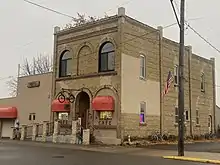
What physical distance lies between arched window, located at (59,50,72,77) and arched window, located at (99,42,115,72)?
401cm

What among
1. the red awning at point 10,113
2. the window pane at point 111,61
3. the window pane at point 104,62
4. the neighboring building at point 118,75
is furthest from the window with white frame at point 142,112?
the red awning at point 10,113

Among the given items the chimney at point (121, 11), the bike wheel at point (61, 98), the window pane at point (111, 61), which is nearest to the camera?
the chimney at point (121, 11)

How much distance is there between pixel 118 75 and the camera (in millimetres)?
26984

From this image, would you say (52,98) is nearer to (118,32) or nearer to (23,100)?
(23,100)

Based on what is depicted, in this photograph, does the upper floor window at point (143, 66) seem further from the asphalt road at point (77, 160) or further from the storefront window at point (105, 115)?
the asphalt road at point (77, 160)

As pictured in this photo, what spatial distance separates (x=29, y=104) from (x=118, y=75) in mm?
12465

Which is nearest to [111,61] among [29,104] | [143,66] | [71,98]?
[143,66]

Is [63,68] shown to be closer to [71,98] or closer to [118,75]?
[71,98]

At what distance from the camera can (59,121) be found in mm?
30750

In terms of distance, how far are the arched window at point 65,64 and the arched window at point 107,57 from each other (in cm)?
401

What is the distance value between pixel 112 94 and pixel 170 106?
24.9 ft

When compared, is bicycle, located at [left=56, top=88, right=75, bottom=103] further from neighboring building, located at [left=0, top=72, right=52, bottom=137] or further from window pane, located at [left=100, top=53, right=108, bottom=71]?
window pane, located at [left=100, top=53, right=108, bottom=71]

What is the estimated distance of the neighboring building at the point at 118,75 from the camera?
27.0 meters

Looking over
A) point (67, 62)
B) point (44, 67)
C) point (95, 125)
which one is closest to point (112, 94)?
point (95, 125)
